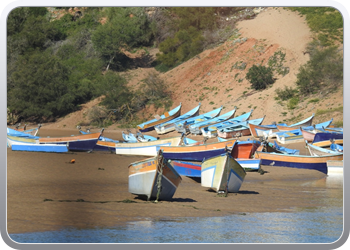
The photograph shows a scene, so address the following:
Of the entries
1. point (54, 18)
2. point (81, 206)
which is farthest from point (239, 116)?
point (54, 18)

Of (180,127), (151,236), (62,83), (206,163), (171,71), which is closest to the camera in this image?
(151,236)

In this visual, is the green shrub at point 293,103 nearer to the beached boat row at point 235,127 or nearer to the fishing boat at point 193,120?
the beached boat row at point 235,127

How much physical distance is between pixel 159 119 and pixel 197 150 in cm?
1983

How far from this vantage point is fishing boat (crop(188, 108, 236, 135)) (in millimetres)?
39250

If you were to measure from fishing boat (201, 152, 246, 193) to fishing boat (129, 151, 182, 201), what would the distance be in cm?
234

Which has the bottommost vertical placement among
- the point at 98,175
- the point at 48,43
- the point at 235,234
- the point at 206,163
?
the point at 48,43

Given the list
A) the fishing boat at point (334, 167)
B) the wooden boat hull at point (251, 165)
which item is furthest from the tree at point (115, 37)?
the fishing boat at point (334, 167)

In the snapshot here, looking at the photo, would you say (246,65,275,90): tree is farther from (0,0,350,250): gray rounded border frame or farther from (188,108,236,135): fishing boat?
(0,0,350,250): gray rounded border frame

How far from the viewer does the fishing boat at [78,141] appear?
2775 cm

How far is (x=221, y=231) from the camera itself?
11.4m

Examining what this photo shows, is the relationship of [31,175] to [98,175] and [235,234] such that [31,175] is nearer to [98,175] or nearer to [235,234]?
[98,175]

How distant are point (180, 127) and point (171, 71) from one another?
67.0 ft

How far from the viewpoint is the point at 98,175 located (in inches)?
799

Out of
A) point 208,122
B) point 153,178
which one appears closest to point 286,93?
point 208,122
